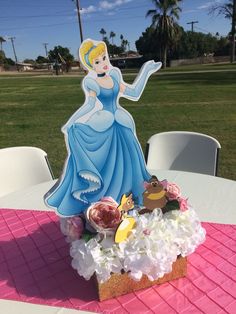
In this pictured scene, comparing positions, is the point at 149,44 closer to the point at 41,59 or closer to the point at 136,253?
the point at 41,59

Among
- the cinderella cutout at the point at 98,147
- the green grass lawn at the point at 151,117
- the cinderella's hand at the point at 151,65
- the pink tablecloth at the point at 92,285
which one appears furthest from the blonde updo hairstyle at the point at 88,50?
the green grass lawn at the point at 151,117

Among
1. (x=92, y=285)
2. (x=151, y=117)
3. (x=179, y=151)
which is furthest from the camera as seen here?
(x=151, y=117)

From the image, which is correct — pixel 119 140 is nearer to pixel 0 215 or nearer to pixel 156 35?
pixel 0 215

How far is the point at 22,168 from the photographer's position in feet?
8.44

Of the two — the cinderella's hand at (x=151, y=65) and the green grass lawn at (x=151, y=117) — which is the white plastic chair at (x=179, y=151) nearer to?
the cinderella's hand at (x=151, y=65)

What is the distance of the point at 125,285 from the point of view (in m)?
1.15

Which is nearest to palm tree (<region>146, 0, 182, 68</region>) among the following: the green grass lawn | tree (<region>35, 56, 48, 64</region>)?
the green grass lawn

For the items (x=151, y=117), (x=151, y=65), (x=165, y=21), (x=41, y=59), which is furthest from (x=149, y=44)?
(x=151, y=65)

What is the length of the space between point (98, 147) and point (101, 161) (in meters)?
0.05

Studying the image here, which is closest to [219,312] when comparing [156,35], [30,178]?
[30,178]

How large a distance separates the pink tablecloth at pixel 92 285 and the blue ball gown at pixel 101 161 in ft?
0.86

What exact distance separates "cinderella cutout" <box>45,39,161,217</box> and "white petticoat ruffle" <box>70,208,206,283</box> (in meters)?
0.18

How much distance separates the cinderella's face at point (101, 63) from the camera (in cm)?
130

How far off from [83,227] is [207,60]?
132ft
